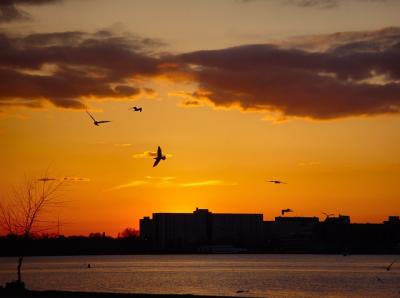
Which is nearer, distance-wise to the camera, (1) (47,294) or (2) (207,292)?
(1) (47,294)

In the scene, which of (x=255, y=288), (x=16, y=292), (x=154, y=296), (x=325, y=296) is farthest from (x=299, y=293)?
(x=16, y=292)

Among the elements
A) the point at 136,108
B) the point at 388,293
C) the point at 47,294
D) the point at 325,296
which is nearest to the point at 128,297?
the point at 47,294

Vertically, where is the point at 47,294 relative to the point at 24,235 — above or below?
below

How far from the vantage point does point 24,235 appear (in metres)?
56.0

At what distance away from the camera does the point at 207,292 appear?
96000mm

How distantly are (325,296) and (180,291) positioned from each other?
Result: 1746 cm

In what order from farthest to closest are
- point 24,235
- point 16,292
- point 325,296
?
point 325,296
point 24,235
point 16,292

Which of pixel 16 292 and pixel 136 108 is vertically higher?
pixel 136 108

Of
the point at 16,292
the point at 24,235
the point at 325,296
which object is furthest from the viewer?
the point at 325,296

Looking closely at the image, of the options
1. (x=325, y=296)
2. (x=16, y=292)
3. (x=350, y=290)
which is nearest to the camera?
(x=16, y=292)

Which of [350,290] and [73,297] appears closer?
[73,297]

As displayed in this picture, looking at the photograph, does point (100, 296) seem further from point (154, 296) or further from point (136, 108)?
point (136, 108)

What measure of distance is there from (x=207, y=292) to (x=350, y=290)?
19.4 metres

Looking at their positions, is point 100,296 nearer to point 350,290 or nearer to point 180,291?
point 180,291
